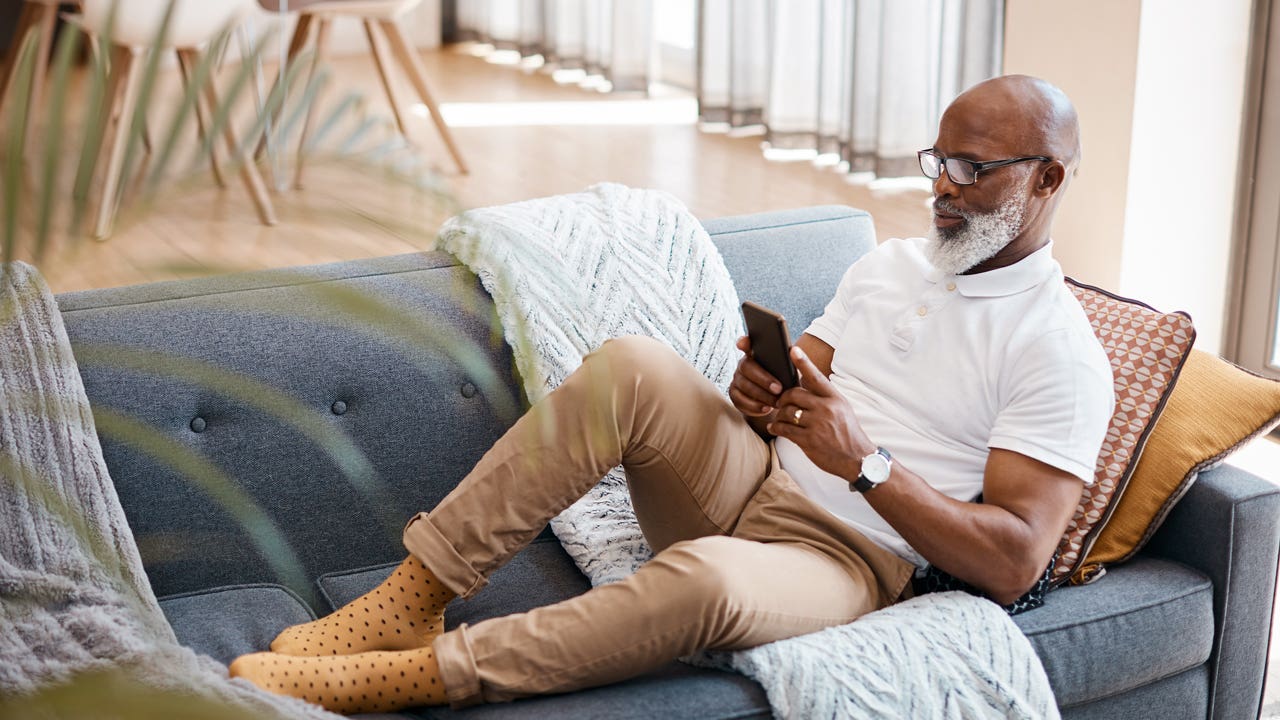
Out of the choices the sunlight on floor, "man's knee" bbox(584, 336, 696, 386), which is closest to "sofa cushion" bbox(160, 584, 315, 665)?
"man's knee" bbox(584, 336, 696, 386)

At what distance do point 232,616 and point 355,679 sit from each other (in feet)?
0.97

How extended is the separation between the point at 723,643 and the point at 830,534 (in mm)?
267

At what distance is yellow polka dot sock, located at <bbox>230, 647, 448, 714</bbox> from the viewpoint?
1503mm

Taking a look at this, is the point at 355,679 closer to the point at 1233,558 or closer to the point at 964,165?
the point at 964,165

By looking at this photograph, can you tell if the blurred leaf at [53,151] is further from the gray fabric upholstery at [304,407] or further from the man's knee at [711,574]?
the gray fabric upholstery at [304,407]

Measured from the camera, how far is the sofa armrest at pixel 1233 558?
1.74 metres

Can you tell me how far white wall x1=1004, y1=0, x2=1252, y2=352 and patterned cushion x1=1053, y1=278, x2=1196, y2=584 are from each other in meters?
1.58

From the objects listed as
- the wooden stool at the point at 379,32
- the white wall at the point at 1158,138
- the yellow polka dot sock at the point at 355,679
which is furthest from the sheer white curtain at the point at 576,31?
the yellow polka dot sock at the point at 355,679

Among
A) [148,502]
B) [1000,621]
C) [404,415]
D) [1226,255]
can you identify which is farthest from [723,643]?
[1226,255]

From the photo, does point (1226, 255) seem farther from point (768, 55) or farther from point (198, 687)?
point (198, 687)

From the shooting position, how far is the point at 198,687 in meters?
1.38

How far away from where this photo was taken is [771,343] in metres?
1.70

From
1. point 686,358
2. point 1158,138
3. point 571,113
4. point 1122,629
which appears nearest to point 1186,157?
point 1158,138

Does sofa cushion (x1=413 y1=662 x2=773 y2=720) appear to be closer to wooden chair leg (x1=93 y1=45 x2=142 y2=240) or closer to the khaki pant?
the khaki pant
